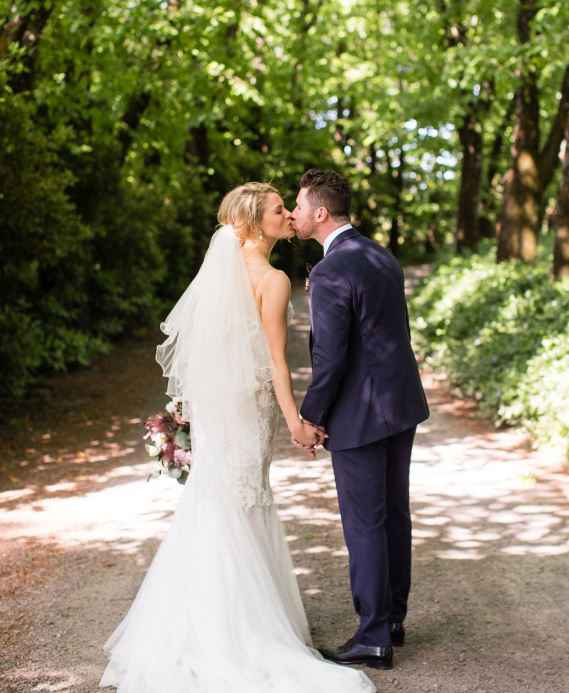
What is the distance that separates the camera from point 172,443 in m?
5.72

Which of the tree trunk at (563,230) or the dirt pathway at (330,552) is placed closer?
the dirt pathway at (330,552)

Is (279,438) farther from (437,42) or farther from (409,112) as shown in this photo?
(437,42)

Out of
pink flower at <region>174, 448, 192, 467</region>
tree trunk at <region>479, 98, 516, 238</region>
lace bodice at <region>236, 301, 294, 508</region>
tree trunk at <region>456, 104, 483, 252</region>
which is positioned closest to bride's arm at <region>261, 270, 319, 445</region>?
lace bodice at <region>236, 301, 294, 508</region>

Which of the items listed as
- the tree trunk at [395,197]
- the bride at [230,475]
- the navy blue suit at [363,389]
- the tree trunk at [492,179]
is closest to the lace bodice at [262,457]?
the bride at [230,475]

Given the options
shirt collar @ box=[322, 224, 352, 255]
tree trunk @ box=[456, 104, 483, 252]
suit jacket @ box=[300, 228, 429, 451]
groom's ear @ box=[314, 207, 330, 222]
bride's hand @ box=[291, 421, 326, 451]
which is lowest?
bride's hand @ box=[291, 421, 326, 451]

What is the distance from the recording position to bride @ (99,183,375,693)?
4.90m

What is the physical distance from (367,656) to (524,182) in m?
14.4

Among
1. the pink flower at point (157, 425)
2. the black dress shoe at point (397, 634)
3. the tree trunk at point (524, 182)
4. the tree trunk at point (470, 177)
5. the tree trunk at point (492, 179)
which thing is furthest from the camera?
the tree trunk at point (492, 179)

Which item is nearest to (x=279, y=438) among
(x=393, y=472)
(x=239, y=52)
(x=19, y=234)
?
(x=19, y=234)

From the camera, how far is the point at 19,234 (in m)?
12.7

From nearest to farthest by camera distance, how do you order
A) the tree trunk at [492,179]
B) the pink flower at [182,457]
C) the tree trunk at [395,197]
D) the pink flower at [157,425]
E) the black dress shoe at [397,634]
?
1. the black dress shoe at [397,634]
2. the pink flower at [182,457]
3. the pink flower at [157,425]
4. the tree trunk at [492,179]
5. the tree trunk at [395,197]

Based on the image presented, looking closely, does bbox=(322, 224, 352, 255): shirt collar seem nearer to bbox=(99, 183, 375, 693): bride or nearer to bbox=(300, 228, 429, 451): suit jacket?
bbox=(300, 228, 429, 451): suit jacket

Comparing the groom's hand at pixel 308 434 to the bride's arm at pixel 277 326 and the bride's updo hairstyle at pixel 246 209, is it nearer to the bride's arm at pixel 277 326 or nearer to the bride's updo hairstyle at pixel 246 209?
the bride's arm at pixel 277 326

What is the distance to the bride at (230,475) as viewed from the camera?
16.1 ft
